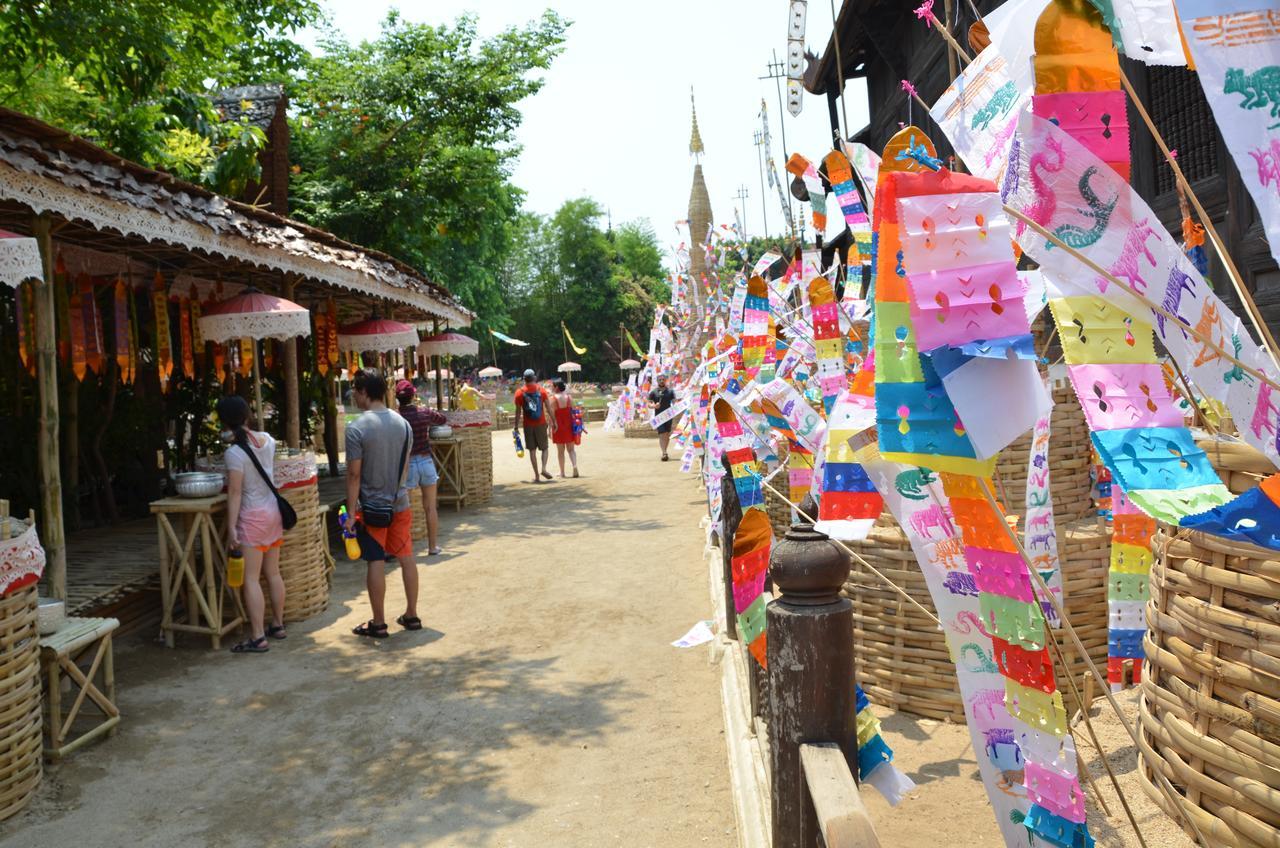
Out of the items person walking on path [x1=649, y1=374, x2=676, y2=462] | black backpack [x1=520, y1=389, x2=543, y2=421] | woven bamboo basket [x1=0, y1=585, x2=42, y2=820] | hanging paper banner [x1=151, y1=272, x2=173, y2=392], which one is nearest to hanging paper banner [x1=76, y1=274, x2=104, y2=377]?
hanging paper banner [x1=151, y1=272, x2=173, y2=392]

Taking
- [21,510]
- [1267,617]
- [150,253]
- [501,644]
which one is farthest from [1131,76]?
[21,510]

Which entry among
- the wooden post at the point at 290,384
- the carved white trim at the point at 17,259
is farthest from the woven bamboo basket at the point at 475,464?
the carved white trim at the point at 17,259

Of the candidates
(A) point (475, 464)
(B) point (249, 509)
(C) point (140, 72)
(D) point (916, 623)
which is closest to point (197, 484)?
(B) point (249, 509)

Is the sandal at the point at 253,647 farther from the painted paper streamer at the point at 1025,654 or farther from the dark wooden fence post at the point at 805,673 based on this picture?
the painted paper streamer at the point at 1025,654

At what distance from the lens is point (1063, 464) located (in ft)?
16.4

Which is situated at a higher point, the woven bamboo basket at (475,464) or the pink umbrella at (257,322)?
the pink umbrella at (257,322)

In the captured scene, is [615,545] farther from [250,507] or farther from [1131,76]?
[1131,76]

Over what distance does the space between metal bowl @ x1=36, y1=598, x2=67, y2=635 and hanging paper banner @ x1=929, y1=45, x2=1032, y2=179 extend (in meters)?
4.46

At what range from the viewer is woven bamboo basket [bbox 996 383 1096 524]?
4.87 meters

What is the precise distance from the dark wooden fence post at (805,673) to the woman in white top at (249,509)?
4.57 metres

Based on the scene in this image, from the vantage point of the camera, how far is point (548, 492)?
12.6 metres

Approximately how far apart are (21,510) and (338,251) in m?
3.60

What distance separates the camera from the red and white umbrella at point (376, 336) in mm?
10781

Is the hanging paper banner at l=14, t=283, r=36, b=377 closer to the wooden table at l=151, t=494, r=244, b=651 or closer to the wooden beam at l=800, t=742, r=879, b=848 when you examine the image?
the wooden table at l=151, t=494, r=244, b=651
